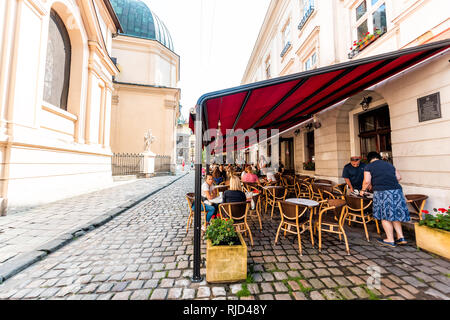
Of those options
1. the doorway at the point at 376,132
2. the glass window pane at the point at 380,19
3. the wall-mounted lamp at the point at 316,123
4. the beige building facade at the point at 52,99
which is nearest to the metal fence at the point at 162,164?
the beige building facade at the point at 52,99

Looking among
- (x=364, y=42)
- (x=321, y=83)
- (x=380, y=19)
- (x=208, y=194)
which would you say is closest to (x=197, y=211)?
(x=208, y=194)

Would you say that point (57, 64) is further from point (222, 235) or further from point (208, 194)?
point (222, 235)

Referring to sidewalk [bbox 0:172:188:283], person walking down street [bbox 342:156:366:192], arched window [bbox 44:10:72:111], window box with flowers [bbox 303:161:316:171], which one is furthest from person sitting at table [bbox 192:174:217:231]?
arched window [bbox 44:10:72:111]

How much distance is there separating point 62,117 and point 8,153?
3.18 metres

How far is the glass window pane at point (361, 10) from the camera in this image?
19.2ft

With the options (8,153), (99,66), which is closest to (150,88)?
(99,66)

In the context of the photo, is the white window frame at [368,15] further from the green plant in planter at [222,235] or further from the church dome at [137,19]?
the church dome at [137,19]

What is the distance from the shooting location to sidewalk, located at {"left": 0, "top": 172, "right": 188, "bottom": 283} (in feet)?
8.94

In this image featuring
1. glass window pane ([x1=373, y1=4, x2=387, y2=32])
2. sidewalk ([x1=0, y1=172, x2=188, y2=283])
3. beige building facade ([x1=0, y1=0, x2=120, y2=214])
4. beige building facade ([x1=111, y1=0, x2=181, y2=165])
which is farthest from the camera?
beige building facade ([x1=111, y1=0, x2=181, y2=165])

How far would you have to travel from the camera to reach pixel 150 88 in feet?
63.9

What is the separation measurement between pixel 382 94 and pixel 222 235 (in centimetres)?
572

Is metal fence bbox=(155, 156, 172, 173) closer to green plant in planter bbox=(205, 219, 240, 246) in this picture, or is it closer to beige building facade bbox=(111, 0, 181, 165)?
beige building facade bbox=(111, 0, 181, 165)

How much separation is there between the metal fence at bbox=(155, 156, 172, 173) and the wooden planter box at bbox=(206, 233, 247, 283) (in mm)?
16047
